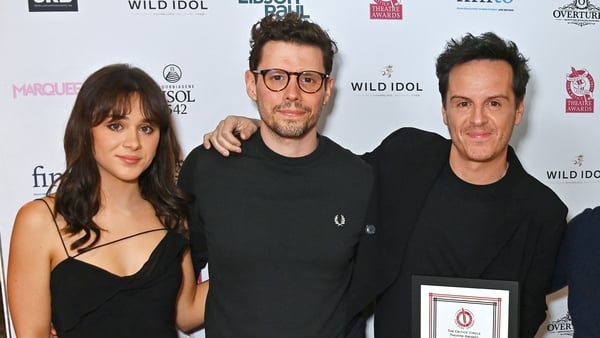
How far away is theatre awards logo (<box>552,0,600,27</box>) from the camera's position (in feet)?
7.33

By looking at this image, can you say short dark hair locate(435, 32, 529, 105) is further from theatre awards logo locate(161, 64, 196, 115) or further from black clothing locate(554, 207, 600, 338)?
A: theatre awards logo locate(161, 64, 196, 115)

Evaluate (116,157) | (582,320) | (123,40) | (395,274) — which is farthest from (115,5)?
(582,320)

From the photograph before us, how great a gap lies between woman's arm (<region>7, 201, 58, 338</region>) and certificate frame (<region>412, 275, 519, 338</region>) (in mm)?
1035

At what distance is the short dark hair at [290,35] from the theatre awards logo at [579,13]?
46.4 inches

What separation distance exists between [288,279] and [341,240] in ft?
0.67

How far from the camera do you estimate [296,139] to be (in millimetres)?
1631

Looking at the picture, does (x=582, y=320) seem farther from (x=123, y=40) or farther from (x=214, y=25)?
(x=123, y=40)

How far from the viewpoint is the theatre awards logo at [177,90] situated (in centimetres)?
204

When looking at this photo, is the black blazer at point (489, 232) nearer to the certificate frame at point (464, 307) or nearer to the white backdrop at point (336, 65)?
the certificate frame at point (464, 307)

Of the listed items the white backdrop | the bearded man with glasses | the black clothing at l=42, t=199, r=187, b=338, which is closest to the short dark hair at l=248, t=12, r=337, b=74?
the bearded man with glasses

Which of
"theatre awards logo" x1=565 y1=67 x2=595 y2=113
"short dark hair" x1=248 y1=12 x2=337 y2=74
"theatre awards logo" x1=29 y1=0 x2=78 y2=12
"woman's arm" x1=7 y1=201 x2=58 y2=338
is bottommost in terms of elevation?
"woman's arm" x1=7 y1=201 x2=58 y2=338

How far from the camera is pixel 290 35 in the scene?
163 cm

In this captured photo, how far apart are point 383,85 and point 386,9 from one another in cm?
30

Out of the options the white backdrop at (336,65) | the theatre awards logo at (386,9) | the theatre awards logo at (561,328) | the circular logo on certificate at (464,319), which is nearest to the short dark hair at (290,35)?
the white backdrop at (336,65)
